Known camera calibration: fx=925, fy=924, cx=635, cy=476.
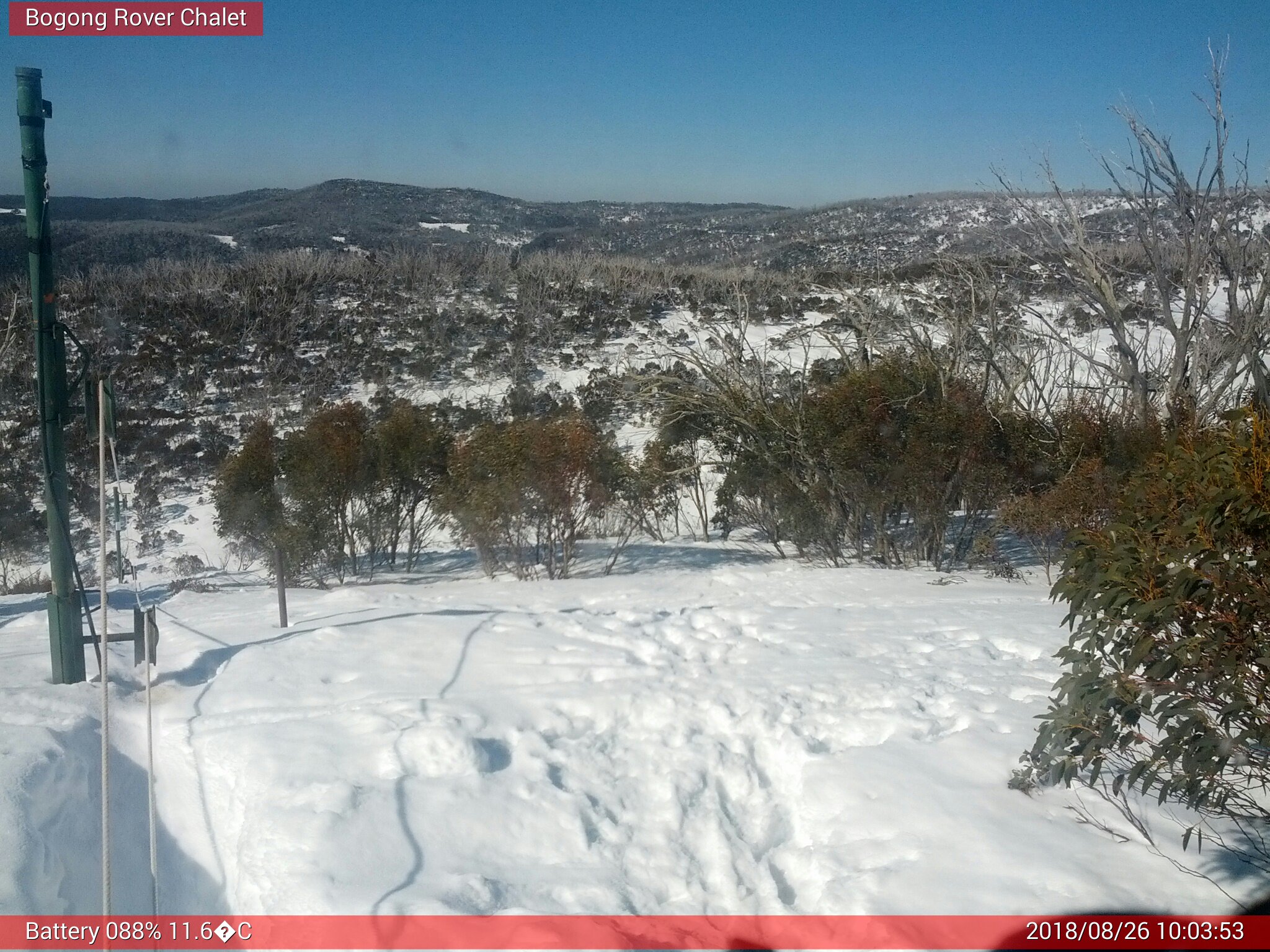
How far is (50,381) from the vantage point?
4.96 metres

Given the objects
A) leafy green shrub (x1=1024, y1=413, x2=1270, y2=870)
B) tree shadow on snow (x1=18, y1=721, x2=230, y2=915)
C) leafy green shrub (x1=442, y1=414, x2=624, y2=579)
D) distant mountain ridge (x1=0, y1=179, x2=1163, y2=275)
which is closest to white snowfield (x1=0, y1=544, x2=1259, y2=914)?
tree shadow on snow (x1=18, y1=721, x2=230, y2=915)

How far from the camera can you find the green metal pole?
4.81 meters

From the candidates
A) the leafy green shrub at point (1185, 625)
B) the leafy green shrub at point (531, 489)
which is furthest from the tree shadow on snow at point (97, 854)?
the leafy green shrub at point (531, 489)

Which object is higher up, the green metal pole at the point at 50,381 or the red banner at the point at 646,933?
the green metal pole at the point at 50,381

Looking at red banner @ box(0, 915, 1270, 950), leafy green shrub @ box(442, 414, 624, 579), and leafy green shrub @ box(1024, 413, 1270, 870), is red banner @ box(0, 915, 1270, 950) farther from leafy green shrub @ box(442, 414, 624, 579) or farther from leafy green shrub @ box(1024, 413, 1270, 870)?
leafy green shrub @ box(442, 414, 624, 579)

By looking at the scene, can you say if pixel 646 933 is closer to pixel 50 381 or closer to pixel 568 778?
pixel 568 778

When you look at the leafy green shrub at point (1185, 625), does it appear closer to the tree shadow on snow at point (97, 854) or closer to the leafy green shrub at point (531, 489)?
the tree shadow on snow at point (97, 854)

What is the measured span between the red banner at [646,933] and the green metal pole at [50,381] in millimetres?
2140

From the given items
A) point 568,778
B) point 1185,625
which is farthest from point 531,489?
point 1185,625

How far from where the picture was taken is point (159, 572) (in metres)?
13.9

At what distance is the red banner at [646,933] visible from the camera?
116 inches

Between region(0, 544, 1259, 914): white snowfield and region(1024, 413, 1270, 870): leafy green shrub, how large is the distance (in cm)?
59

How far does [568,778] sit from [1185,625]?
2.62 meters

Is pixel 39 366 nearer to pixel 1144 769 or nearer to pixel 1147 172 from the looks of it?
pixel 1144 769
